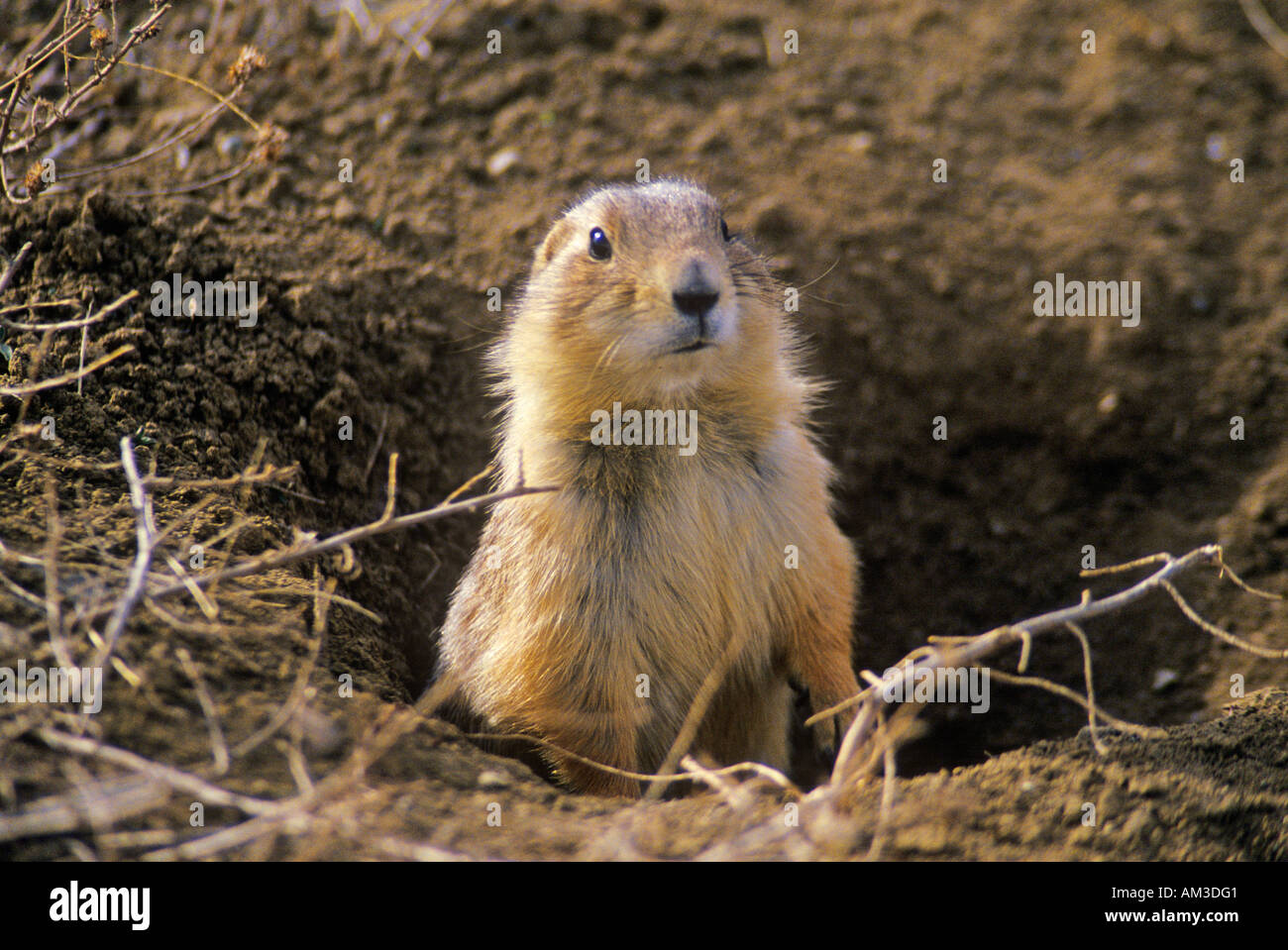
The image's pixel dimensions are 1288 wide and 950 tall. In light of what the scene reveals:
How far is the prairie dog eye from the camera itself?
16.9 feet

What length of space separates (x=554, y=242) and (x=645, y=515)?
5.47 feet

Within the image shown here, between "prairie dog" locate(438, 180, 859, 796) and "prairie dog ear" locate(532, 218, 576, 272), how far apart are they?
0.08 meters

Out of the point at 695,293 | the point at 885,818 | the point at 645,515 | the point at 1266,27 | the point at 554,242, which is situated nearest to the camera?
the point at 885,818

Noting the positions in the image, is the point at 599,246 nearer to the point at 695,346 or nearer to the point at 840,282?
the point at 695,346

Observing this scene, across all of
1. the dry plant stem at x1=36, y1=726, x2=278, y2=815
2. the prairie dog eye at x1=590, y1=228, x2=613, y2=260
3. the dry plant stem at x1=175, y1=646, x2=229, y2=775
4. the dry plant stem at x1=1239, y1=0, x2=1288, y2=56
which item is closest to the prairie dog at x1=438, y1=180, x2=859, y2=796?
the prairie dog eye at x1=590, y1=228, x2=613, y2=260

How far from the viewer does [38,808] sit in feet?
10.1

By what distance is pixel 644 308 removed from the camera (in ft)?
15.3

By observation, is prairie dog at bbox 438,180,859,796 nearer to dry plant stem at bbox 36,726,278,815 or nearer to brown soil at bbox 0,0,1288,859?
brown soil at bbox 0,0,1288,859

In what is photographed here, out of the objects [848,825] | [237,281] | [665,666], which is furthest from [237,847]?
[237,281]

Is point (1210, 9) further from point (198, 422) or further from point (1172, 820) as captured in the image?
point (198, 422)

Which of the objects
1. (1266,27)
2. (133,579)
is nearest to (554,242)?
(133,579)

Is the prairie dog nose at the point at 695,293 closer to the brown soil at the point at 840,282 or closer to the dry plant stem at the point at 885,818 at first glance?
the dry plant stem at the point at 885,818

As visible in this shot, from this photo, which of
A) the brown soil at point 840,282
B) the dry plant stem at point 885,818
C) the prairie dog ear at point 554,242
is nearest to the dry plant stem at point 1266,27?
the brown soil at point 840,282

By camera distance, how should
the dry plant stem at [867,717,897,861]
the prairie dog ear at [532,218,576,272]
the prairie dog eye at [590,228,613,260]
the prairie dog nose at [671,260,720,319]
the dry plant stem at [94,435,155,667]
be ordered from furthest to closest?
1. the prairie dog ear at [532,218,576,272]
2. the prairie dog eye at [590,228,613,260]
3. the prairie dog nose at [671,260,720,319]
4. the dry plant stem at [867,717,897,861]
5. the dry plant stem at [94,435,155,667]
